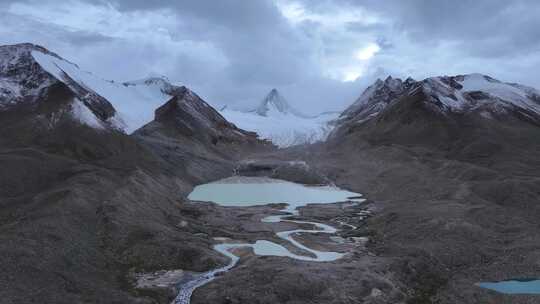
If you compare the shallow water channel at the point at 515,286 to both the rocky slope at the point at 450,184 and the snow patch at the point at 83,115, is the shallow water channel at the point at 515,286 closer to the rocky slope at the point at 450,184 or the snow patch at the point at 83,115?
the rocky slope at the point at 450,184

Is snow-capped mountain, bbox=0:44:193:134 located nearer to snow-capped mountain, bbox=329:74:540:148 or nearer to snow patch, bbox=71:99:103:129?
snow patch, bbox=71:99:103:129

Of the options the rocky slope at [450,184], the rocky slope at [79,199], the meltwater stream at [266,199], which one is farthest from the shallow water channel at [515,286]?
the rocky slope at [79,199]

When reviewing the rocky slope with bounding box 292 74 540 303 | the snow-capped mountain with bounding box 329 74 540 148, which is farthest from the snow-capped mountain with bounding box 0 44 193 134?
the snow-capped mountain with bounding box 329 74 540 148

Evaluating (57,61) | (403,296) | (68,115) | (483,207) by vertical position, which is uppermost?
(57,61)

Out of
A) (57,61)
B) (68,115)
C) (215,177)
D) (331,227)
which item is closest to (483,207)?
(331,227)

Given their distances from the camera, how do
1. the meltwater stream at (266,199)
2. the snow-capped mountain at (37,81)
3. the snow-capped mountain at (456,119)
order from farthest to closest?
the snow-capped mountain at (456,119) < the snow-capped mountain at (37,81) < the meltwater stream at (266,199)

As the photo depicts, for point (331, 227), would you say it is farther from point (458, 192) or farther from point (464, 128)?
point (464, 128)

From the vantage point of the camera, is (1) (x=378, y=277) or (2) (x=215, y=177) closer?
(1) (x=378, y=277)
